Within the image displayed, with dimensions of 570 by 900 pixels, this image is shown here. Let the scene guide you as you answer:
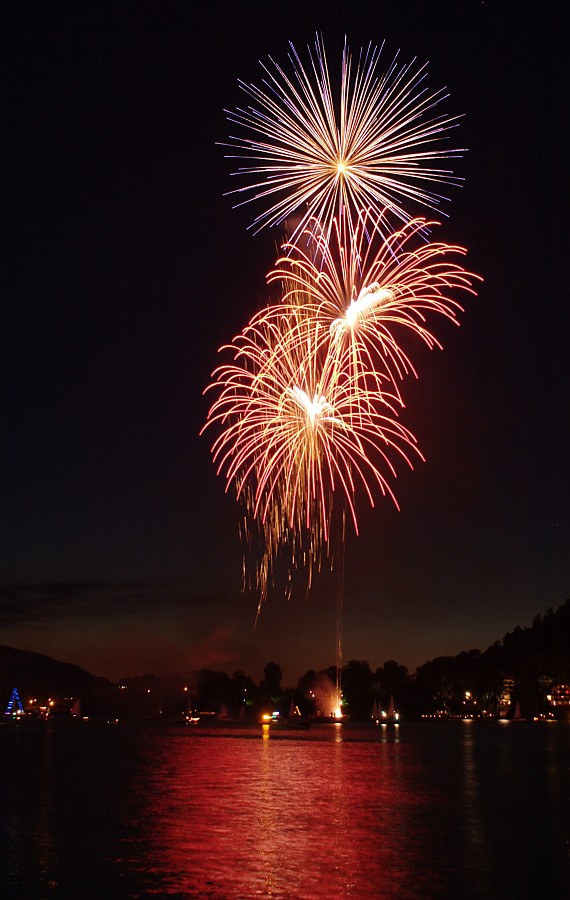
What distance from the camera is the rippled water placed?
2194 centimetres

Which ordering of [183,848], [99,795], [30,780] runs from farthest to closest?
[30,780] → [99,795] → [183,848]

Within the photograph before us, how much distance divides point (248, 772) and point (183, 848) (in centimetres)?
3026

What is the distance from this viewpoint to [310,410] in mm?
32688

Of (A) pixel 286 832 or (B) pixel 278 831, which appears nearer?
(A) pixel 286 832

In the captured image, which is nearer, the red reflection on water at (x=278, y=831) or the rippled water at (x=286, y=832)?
the red reflection on water at (x=278, y=831)

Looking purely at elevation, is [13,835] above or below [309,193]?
below

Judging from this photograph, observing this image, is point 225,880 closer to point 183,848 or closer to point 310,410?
point 183,848

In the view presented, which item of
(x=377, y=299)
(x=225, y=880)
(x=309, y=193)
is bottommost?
(x=225, y=880)

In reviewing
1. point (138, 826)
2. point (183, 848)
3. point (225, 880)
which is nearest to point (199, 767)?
point (138, 826)

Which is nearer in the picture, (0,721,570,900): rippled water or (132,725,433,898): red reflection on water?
(132,725,433,898): red reflection on water

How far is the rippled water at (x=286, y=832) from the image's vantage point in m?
21.9

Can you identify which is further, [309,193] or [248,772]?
[248,772]

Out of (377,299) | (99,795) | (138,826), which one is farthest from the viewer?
(99,795)

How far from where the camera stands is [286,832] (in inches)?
1161
